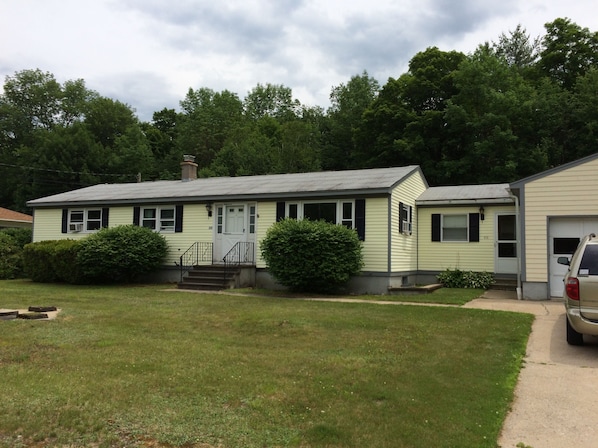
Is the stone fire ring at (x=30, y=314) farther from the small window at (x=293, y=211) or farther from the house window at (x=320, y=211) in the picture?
the house window at (x=320, y=211)

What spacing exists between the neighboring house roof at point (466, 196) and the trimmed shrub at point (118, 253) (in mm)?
9610

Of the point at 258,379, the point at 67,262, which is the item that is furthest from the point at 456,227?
the point at 67,262

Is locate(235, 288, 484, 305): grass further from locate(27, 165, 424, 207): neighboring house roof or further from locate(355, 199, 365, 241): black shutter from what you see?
locate(27, 165, 424, 207): neighboring house roof

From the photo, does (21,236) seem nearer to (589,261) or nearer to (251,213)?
(251,213)

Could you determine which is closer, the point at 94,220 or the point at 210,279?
the point at 210,279

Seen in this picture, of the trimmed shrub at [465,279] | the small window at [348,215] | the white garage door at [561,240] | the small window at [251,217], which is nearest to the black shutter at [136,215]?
the small window at [251,217]

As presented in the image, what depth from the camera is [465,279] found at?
15773 millimetres

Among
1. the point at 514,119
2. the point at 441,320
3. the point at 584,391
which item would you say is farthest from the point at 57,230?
the point at 514,119

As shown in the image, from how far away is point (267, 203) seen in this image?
16234mm

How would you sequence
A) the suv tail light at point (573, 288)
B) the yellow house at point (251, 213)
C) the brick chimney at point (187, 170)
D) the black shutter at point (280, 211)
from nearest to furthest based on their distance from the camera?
the suv tail light at point (573, 288)
the yellow house at point (251, 213)
the black shutter at point (280, 211)
the brick chimney at point (187, 170)

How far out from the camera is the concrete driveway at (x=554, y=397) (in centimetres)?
404

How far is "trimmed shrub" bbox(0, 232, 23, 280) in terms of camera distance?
1919 cm

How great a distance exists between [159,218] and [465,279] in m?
11.3

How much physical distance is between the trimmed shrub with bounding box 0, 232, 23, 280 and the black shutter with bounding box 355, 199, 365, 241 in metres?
14.1
